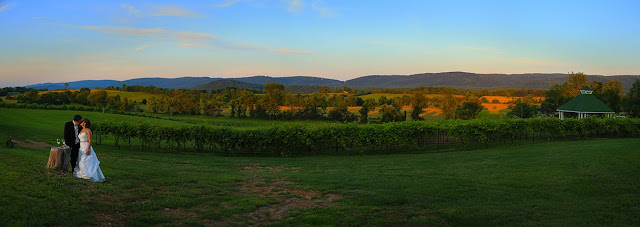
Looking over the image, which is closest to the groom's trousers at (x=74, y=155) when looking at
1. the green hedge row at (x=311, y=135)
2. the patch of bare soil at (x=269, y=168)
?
the patch of bare soil at (x=269, y=168)

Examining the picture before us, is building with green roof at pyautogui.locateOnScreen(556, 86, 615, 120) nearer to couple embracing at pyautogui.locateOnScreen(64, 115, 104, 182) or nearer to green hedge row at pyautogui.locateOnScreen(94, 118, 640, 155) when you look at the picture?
green hedge row at pyautogui.locateOnScreen(94, 118, 640, 155)

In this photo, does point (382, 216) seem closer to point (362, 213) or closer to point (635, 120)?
point (362, 213)

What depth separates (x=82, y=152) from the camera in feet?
32.8

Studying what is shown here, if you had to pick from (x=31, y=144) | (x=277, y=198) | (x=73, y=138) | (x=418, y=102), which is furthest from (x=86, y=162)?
(x=418, y=102)

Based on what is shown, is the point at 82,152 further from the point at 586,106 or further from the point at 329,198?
the point at 586,106

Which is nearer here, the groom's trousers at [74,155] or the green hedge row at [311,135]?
the groom's trousers at [74,155]

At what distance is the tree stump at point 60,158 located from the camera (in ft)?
32.5

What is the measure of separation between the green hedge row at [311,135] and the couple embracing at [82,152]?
1278 cm

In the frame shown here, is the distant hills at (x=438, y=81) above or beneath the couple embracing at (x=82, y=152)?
above

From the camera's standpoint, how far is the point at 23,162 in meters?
11.1

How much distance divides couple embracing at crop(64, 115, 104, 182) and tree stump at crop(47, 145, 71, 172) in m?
0.15

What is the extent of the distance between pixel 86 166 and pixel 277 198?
481 cm

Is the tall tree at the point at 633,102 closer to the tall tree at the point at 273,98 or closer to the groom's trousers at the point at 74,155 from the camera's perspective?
the tall tree at the point at 273,98

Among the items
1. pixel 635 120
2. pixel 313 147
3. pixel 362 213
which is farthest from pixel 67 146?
pixel 635 120
